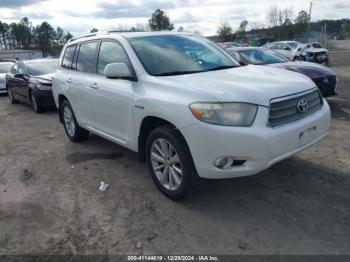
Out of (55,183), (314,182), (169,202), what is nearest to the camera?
(169,202)

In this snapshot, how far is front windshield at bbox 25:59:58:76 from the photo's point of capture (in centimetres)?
1123

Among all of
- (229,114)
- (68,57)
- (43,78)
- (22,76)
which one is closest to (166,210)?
(229,114)

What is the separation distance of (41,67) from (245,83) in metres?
9.05

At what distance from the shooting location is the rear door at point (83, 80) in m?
5.63

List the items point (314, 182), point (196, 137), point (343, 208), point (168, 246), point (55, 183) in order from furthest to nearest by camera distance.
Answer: point (55, 183)
point (314, 182)
point (343, 208)
point (196, 137)
point (168, 246)

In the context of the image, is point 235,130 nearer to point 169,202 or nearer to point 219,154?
point 219,154

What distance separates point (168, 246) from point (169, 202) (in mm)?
882

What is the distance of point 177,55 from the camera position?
15.6ft

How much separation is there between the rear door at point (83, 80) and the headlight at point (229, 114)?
2.44 m

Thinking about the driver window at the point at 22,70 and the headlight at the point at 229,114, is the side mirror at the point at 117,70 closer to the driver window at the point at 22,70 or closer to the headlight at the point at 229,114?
the headlight at the point at 229,114

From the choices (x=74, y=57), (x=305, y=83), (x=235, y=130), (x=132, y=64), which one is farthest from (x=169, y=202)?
(x=74, y=57)

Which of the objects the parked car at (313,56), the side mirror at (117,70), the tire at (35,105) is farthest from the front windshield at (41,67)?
the parked car at (313,56)

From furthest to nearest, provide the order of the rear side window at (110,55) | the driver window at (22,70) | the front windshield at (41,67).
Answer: the driver window at (22,70)
the front windshield at (41,67)
the rear side window at (110,55)

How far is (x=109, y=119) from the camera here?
515 cm
